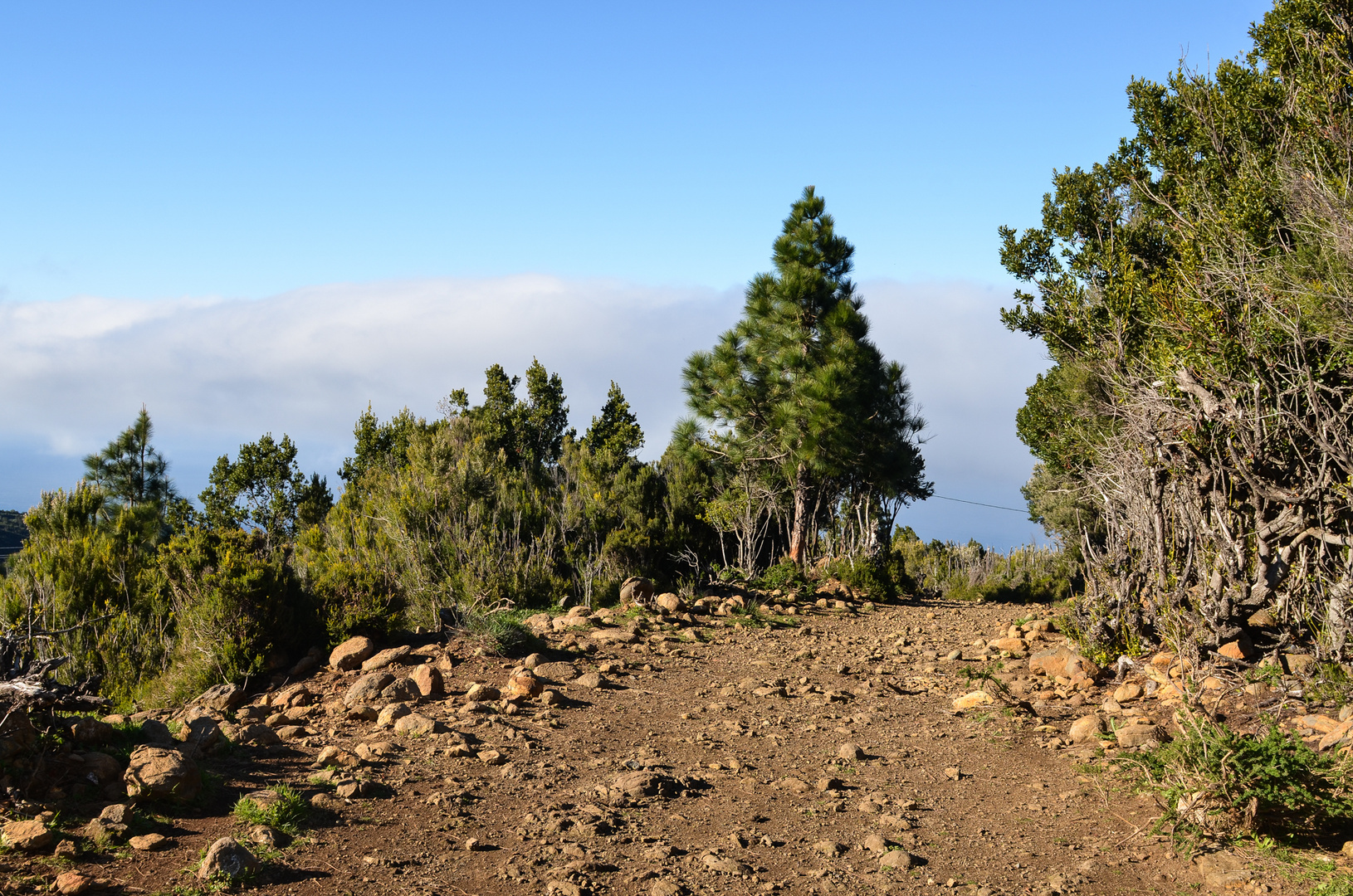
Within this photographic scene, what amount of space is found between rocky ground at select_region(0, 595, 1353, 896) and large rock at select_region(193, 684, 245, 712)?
0.02m

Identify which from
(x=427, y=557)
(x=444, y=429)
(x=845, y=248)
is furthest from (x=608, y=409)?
(x=427, y=557)

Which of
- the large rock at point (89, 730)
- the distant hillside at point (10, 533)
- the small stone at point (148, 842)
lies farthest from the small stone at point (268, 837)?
the distant hillside at point (10, 533)

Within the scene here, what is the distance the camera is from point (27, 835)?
12.2 ft

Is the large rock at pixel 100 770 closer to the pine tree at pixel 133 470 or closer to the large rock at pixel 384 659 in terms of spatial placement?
the large rock at pixel 384 659

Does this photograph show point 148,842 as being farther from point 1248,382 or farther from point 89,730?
point 1248,382

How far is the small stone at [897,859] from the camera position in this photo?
416 cm

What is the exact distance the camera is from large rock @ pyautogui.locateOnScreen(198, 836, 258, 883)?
3.65 metres

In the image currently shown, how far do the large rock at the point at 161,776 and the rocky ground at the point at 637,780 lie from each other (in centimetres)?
1

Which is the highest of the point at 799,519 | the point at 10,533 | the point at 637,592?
the point at 799,519

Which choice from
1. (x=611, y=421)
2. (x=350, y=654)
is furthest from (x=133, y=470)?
(x=350, y=654)

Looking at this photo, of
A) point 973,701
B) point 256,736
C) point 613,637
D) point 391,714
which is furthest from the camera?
point 613,637

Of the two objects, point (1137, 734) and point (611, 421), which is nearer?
point (1137, 734)

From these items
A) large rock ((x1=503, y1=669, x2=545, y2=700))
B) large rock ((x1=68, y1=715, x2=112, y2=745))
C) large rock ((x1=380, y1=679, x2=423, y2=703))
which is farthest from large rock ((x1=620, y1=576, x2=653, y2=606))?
large rock ((x1=68, y1=715, x2=112, y2=745))

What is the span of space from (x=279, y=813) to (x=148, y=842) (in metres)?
0.55
